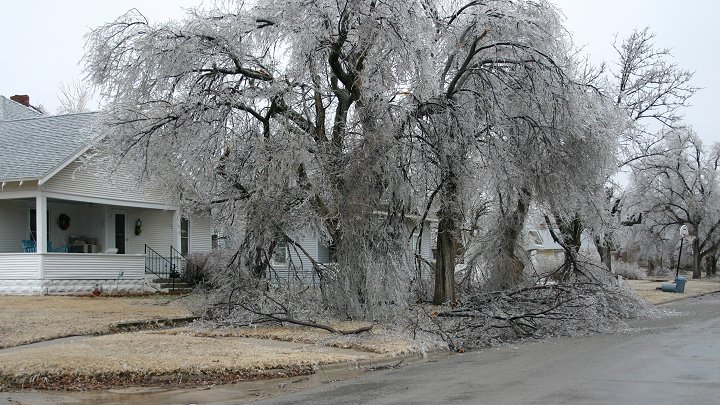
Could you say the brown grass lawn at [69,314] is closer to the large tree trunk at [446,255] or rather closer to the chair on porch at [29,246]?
the chair on porch at [29,246]

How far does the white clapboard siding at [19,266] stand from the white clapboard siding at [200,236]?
8.72 m

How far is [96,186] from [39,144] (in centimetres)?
245

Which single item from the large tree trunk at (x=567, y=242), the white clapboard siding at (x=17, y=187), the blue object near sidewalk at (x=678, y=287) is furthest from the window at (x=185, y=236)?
the blue object near sidewalk at (x=678, y=287)

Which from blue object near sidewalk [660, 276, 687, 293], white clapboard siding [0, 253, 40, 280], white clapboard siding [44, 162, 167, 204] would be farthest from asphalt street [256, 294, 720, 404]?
blue object near sidewalk [660, 276, 687, 293]

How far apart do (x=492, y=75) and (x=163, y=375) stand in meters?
11.4

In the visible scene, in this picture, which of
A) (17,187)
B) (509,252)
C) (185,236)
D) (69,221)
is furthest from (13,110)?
(509,252)

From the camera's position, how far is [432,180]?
57.4 ft

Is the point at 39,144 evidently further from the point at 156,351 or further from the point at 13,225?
the point at 156,351

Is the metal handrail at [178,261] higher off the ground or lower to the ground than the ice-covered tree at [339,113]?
lower

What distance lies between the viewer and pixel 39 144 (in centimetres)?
2497

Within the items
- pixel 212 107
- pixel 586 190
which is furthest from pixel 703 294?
pixel 212 107

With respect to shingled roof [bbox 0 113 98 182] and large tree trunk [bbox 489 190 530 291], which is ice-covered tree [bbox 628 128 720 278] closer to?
large tree trunk [bbox 489 190 530 291]

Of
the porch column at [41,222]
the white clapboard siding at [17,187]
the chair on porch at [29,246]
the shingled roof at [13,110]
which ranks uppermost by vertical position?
the shingled roof at [13,110]

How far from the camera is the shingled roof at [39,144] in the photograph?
888 inches
